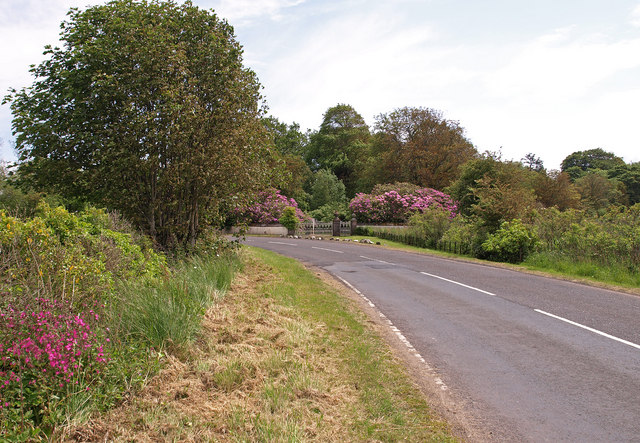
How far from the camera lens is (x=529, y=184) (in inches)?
1928

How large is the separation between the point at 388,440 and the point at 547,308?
7364 millimetres

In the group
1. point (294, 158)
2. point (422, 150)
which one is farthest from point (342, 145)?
point (422, 150)

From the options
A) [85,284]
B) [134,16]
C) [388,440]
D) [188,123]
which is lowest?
[388,440]

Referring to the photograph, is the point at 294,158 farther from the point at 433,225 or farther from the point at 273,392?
the point at 273,392

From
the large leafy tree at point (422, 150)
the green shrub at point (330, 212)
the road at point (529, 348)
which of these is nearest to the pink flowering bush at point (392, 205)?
the green shrub at point (330, 212)

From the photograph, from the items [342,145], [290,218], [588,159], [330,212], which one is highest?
[588,159]

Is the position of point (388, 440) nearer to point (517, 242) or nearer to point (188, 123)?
point (188, 123)

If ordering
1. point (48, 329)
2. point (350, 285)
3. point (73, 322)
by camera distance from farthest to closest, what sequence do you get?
point (350, 285) < point (73, 322) < point (48, 329)

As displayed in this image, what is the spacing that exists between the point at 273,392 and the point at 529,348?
15.0 feet

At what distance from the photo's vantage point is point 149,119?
1120 cm

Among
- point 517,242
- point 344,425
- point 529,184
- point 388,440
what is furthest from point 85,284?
point 529,184

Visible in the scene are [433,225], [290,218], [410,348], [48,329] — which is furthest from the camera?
[290,218]

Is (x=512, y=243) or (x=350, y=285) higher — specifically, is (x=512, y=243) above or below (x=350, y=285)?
above

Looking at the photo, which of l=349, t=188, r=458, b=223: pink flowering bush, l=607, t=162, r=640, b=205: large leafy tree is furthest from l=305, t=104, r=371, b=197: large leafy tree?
l=607, t=162, r=640, b=205: large leafy tree
